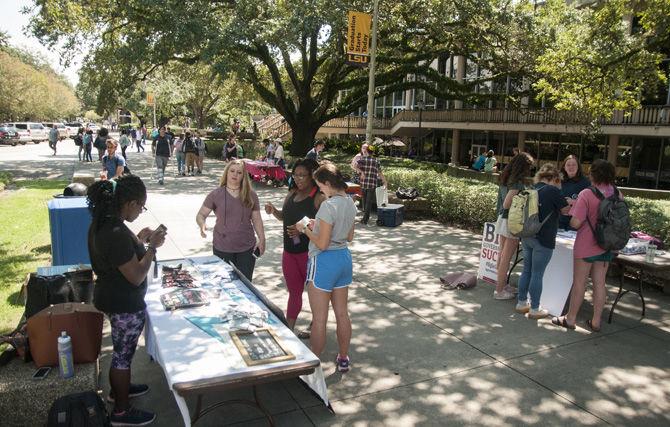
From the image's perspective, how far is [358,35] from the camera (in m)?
14.8

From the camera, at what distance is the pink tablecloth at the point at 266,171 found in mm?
17000

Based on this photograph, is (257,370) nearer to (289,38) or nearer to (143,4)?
(289,38)

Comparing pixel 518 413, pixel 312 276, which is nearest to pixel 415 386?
pixel 518 413

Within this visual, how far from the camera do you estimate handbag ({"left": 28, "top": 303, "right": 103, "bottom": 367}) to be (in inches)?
146

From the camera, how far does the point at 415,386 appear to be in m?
4.38

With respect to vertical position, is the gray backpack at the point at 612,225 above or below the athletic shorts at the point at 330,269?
above

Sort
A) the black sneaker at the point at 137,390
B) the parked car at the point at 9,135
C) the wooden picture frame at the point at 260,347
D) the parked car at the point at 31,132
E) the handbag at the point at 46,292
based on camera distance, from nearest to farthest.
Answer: the wooden picture frame at the point at 260,347 < the black sneaker at the point at 137,390 < the handbag at the point at 46,292 < the parked car at the point at 9,135 < the parked car at the point at 31,132

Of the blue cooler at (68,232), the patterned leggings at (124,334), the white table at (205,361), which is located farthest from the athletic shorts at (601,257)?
the blue cooler at (68,232)

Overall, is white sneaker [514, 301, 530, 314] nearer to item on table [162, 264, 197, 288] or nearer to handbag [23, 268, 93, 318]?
item on table [162, 264, 197, 288]

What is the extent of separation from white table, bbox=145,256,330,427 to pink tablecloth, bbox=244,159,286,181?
42.4 ft

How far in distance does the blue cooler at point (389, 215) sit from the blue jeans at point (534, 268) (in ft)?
16.4

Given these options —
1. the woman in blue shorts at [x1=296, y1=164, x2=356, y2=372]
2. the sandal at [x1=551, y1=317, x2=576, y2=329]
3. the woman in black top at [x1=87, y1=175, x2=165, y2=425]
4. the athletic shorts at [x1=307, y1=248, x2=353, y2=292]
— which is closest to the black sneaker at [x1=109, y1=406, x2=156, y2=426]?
the woman in black top at [x1=87, y1=175, x2=165, y2=425]

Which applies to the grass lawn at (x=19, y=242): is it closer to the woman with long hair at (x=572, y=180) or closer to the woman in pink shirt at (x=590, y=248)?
the woman in pink shirt at (x=590, y=248)

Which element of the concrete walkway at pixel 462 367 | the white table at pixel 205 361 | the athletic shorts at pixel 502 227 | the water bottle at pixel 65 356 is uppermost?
the athletic shorts at pixel 502 227
